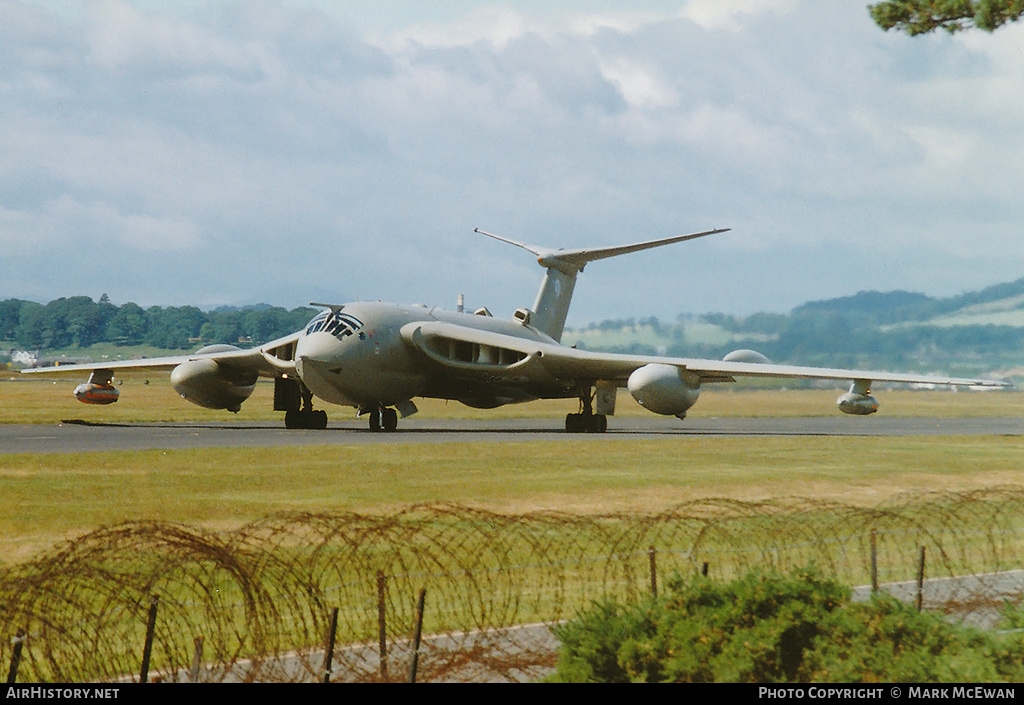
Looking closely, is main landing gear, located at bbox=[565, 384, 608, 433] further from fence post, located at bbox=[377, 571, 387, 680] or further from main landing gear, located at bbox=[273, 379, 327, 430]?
fence post, located at bbox=[377, 571, 387, 680]

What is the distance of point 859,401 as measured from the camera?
133 ft

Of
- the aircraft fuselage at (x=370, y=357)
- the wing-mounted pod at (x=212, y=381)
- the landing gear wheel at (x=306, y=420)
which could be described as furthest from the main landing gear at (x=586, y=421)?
the wing-mounted pod at (x=212, y=381)

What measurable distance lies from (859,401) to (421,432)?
16.4 m

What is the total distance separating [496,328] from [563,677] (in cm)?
3657

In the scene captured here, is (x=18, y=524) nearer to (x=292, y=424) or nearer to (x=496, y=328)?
(x=292, y=424)

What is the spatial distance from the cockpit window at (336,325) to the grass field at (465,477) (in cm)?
745

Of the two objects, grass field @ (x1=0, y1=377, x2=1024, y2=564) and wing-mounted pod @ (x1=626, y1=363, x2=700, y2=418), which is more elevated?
wing-mounted pod @ (x1=626, y1=363, x2=700, y2=418)

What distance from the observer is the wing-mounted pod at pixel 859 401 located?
4025 centimetres

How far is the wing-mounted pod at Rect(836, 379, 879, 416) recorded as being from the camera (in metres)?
40.2

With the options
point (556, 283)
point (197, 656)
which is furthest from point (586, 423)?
point (197, 656)

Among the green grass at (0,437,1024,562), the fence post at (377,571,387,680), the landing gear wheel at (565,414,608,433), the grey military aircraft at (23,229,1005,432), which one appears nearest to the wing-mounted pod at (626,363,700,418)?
the grey military aircraft at (23,229,1005,432)

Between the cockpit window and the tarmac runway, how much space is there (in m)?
3.65
